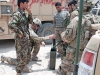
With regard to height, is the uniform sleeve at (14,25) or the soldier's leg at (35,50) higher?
the uniform sleeve at (14,25)

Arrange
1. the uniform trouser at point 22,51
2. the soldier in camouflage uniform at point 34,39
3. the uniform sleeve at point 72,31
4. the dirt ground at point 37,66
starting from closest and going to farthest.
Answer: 1. the uniform sleeve at point 72,31
2. the uniform trouser at point 22,51
3. the soldier in camouflage uniform at point 34,39
4. the dirt ground at point 37,66

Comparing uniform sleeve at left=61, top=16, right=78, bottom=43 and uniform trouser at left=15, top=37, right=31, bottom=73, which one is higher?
uniform sleeve at left=61, top=16, right=78, bottom=43

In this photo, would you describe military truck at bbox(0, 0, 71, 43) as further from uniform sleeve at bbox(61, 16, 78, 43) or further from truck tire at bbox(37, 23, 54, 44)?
uniform sleeve at bbox(61, 16, 78, 43)

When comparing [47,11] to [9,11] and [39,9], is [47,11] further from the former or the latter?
[9,11]

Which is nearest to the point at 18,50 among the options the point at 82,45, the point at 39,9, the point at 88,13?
the point at 82,45

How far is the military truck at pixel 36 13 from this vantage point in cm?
559

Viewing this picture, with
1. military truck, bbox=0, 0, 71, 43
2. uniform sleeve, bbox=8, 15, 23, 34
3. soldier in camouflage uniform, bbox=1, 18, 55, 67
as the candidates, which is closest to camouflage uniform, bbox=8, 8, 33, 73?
uniform sleeve, bbox=8, 15, 23, 34

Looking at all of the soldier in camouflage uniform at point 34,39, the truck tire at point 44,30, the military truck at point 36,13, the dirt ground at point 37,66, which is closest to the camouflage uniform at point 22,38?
the soldier in camouflage uniform at point 34,39

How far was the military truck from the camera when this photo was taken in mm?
5586

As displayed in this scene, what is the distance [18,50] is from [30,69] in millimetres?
915

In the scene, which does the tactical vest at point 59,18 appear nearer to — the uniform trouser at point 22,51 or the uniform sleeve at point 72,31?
the uniform trouser at point 22,51

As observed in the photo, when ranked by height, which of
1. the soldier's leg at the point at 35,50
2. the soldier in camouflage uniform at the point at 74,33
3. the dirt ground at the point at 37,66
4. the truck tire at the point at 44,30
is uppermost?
the soldier in camouflage uniform at the point at 74,33

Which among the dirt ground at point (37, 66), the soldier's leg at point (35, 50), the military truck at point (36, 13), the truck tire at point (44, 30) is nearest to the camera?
the dirt ground at point (37, 66)

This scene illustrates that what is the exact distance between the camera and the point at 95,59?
1.69 meters
